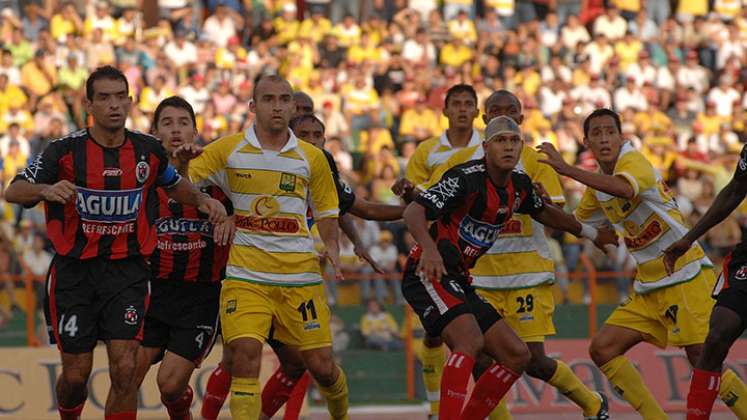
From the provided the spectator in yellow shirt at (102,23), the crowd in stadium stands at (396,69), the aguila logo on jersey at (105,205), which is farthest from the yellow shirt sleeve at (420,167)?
the spectator in yellow shirt at (102,23)

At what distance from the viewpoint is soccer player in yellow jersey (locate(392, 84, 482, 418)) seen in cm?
1158

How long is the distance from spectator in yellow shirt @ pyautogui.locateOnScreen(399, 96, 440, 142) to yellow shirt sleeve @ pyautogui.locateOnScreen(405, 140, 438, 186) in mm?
10393

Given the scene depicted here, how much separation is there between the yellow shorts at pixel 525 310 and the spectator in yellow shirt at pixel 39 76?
43.0 ft

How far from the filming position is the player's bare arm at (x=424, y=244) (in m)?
9.63

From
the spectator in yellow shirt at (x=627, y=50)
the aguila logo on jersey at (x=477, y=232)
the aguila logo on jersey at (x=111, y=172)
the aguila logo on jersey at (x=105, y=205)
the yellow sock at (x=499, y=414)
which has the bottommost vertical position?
the yellow sock at (x=499, y=414)

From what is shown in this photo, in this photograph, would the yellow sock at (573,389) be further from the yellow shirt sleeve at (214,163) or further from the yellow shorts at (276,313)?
the yellow shirt sleeve at (214,163)

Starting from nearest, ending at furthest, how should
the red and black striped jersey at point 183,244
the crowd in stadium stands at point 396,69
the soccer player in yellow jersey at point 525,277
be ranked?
the red and black striped jersey at point 183,244 < the soccer player in yellow jersey at point 525,277 < the crowd in stadium stands at point 396,69

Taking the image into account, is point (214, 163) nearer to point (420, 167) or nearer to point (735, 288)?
point (420, 167)

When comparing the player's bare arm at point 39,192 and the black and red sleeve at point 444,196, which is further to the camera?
the black and red sleeve at point 444,196

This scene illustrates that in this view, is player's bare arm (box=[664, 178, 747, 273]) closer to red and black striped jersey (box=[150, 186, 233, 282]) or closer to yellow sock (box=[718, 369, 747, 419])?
yellow sock (box=[718, 369, 747, 419])

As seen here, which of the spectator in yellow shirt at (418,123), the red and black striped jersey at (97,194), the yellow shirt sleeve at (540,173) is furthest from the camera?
the spectator in yellow shirt at (418,123)

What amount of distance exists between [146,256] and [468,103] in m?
3.20

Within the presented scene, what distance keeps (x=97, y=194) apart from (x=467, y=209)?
255cm

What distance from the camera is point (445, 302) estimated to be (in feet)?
32.4
